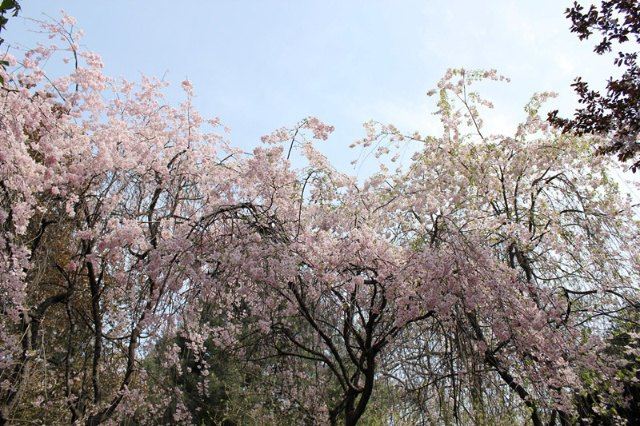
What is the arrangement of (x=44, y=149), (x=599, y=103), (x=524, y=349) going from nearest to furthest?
1. (x=599, y=103)
2. (x=524, y=349)
3. (x=44, y=149)

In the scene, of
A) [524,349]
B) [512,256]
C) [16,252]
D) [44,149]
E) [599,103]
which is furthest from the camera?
[512,256]

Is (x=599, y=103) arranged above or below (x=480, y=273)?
above

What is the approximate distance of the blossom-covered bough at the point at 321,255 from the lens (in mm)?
4504

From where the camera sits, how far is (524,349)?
440 centimetres

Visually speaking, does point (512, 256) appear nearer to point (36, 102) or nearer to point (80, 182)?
point (80, 182)

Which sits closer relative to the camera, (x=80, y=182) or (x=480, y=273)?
(x=480, y=273)

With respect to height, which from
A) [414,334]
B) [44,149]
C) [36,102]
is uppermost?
[36,102]

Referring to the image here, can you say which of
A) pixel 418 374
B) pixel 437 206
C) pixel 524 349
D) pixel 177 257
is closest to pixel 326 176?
pixel 437 206

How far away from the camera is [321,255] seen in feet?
15.5

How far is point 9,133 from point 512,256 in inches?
203

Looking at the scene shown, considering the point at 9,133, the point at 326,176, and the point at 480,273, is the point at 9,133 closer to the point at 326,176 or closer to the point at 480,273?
the point at 326,176

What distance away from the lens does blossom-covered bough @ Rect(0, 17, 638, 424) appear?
177 inches

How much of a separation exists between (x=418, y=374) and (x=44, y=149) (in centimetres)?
409

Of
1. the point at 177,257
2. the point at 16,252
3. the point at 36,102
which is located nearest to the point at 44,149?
the point at 36,102
